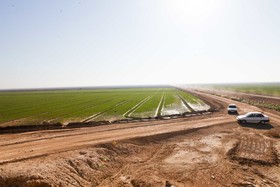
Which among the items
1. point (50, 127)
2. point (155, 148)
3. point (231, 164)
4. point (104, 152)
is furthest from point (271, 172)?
point (50, 127)

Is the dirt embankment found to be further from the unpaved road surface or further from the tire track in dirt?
the tire track in dirt

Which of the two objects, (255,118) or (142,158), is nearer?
(142,158)

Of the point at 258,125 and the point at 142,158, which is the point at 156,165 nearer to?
the point at 142,158

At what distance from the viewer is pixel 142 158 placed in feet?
61.4

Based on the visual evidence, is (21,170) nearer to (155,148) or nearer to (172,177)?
(172,177)

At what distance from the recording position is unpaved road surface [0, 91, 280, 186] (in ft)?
46.7

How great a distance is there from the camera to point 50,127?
30.1 meters

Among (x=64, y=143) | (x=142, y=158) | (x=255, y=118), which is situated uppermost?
(x=255, y=118)

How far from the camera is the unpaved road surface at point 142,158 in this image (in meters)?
14.2

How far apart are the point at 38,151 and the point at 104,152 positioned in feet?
17.1

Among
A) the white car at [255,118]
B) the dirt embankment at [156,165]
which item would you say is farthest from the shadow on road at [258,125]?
the dirt embankment at [156,165]

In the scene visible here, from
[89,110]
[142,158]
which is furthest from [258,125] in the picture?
[89,110]

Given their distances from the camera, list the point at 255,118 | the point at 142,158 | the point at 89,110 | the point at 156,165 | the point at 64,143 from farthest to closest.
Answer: the point at 89,110, the point at 255,118, the point at 64,143, the point at 142,158, the point at 156,165

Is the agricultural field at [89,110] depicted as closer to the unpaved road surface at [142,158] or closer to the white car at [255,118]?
the unpaved road surface at [142,158]
